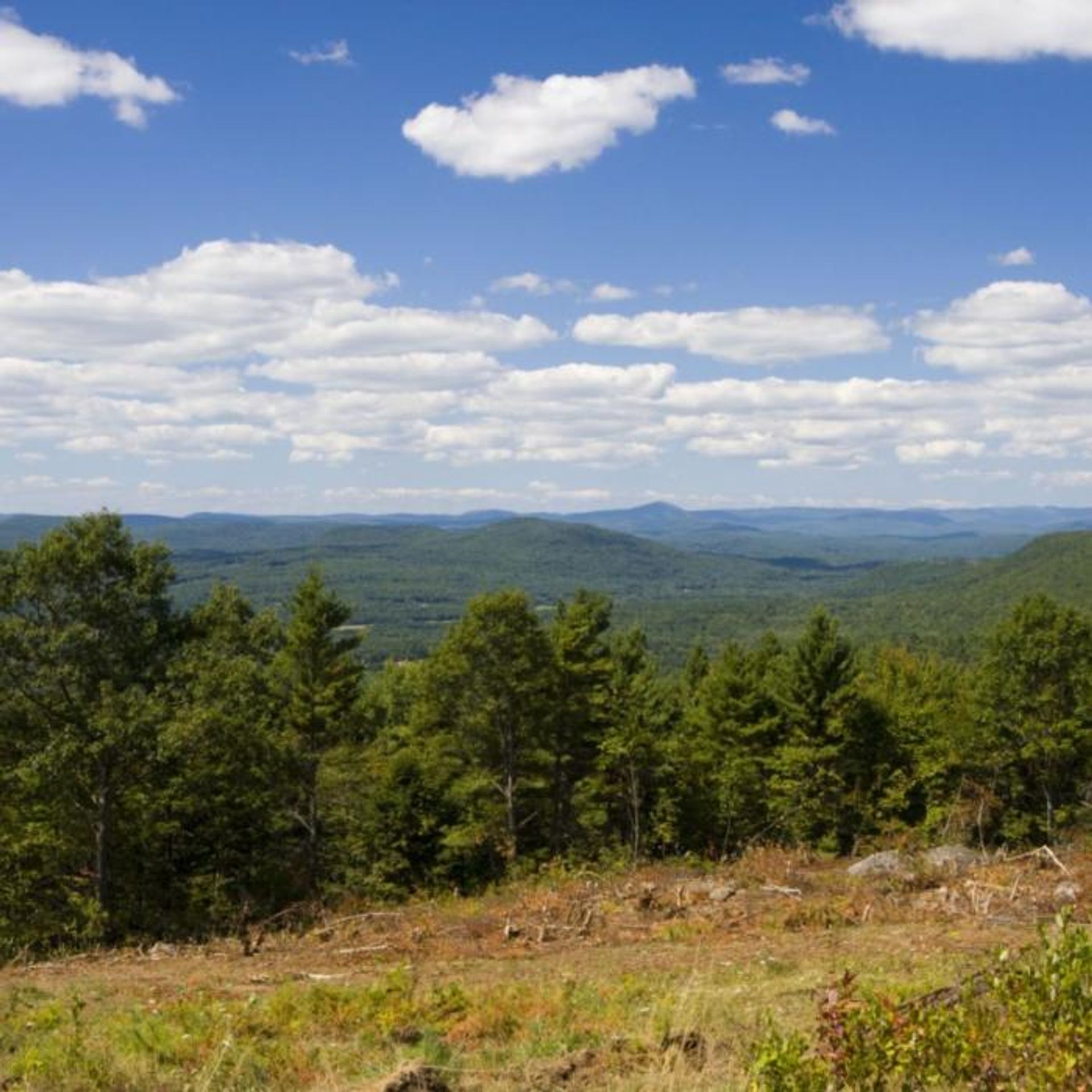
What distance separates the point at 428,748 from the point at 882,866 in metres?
16.5

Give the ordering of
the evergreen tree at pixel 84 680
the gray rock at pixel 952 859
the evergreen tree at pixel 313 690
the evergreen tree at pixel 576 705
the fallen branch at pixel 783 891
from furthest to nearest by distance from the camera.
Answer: the evergreen tree at pixel 576 705
the evergreen tree at pixel 313 690
the evergreen tree at pixel 84 680
the gray rock at pixel 952 859
the fallen branch at pixel 783 891

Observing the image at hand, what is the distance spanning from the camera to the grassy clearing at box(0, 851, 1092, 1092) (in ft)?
21.6

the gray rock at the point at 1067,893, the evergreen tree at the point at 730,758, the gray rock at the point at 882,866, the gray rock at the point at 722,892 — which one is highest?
the gray rock at the point at 1067,893

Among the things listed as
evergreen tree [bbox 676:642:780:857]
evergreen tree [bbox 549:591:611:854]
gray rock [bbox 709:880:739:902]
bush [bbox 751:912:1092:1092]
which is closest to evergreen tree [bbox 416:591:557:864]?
evergreen tree [bbox 549:591:611:854]

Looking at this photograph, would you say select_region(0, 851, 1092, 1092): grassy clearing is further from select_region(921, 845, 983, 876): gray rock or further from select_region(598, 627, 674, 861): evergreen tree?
select_region(598, 627, 674, 861): evergreen tree

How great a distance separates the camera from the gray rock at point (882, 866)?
1553 cm

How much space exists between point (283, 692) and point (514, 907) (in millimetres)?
14524

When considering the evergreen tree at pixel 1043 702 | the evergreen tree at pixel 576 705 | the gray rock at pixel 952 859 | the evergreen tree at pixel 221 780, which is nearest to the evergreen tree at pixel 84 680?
the evergreen tree at pixel 221 780

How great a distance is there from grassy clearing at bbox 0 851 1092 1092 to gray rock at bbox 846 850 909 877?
0.64 metres

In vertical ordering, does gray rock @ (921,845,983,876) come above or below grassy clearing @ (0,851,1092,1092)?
below

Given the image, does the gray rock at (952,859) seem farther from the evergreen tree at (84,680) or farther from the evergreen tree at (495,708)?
the evergreen tree at (84,680)

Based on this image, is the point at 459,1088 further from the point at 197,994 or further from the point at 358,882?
the point at 358,882

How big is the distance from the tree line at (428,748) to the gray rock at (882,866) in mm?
6093

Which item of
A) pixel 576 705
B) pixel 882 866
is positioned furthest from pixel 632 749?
pixel 882 866
